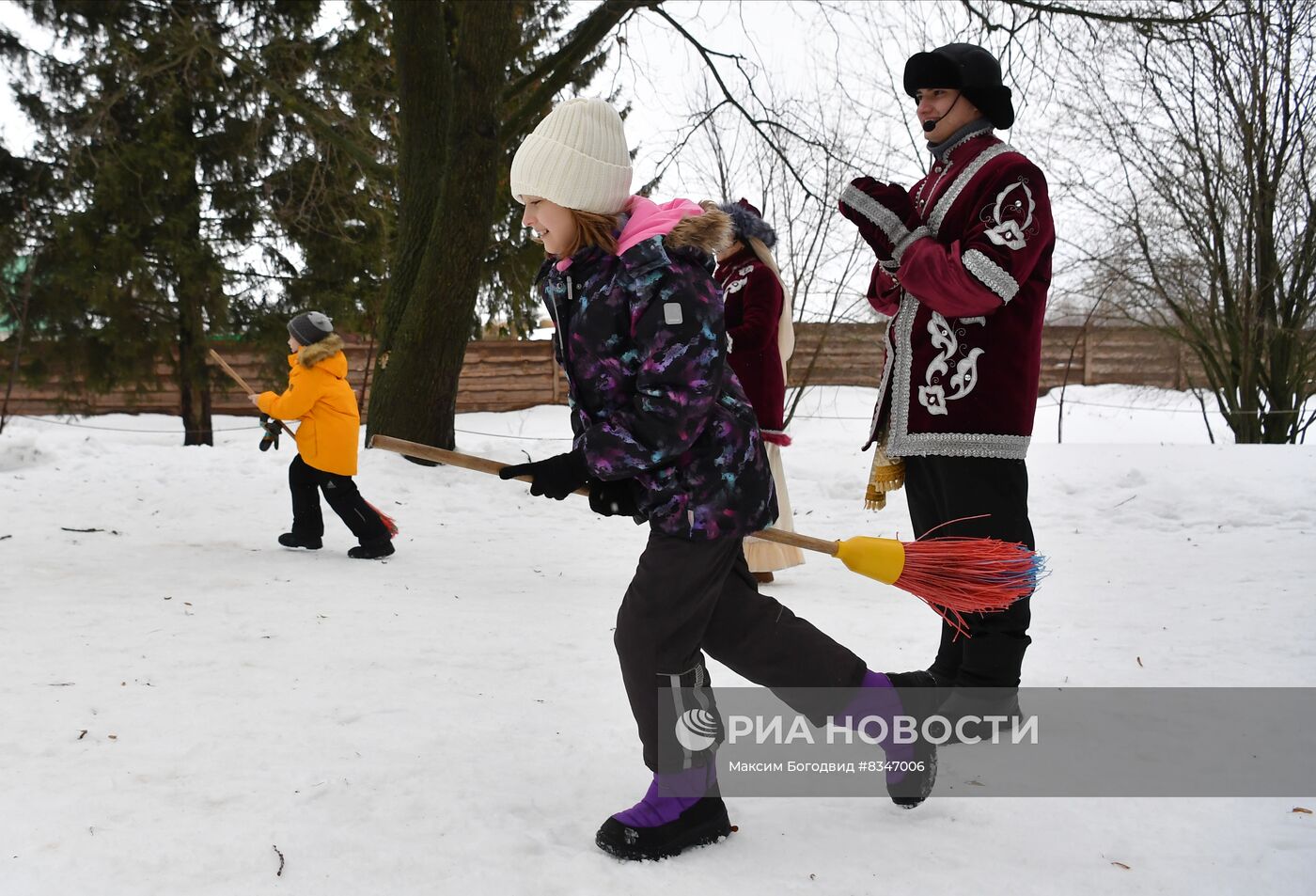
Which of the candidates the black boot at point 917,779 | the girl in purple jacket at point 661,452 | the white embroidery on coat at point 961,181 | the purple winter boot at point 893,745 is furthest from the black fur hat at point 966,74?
the black boot at point 917,779

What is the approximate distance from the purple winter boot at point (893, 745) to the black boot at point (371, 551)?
3.62m

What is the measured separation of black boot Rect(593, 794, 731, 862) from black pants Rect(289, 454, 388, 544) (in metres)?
3.54

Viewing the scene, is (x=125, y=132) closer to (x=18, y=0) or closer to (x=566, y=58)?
(x=18, y=0)

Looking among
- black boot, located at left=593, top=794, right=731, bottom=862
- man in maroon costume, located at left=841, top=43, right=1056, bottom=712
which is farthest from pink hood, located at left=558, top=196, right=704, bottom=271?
black boot, located at left=593, top=794, right=731, bottom=862

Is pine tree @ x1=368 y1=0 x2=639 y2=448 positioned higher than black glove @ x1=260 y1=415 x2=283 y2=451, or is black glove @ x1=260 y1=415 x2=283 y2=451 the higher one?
pine tree @ x1=368 y1=0 x2=639 y2=448

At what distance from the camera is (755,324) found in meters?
4.61

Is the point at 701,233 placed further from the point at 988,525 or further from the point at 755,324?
the point at 755,324

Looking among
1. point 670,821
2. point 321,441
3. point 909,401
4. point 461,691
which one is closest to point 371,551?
point 321,441

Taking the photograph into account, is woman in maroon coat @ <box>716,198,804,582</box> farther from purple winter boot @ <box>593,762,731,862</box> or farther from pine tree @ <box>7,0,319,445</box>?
pine tree @ <box>7,0,319,445</box>

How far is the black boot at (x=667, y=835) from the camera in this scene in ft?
7.14

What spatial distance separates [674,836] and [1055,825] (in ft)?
2.97

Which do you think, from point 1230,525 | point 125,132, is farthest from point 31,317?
point 1230,525

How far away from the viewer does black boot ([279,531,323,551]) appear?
18.3 ft

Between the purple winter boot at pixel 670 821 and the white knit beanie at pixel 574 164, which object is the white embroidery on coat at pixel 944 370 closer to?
the white knit beanie at pixel 574 164
